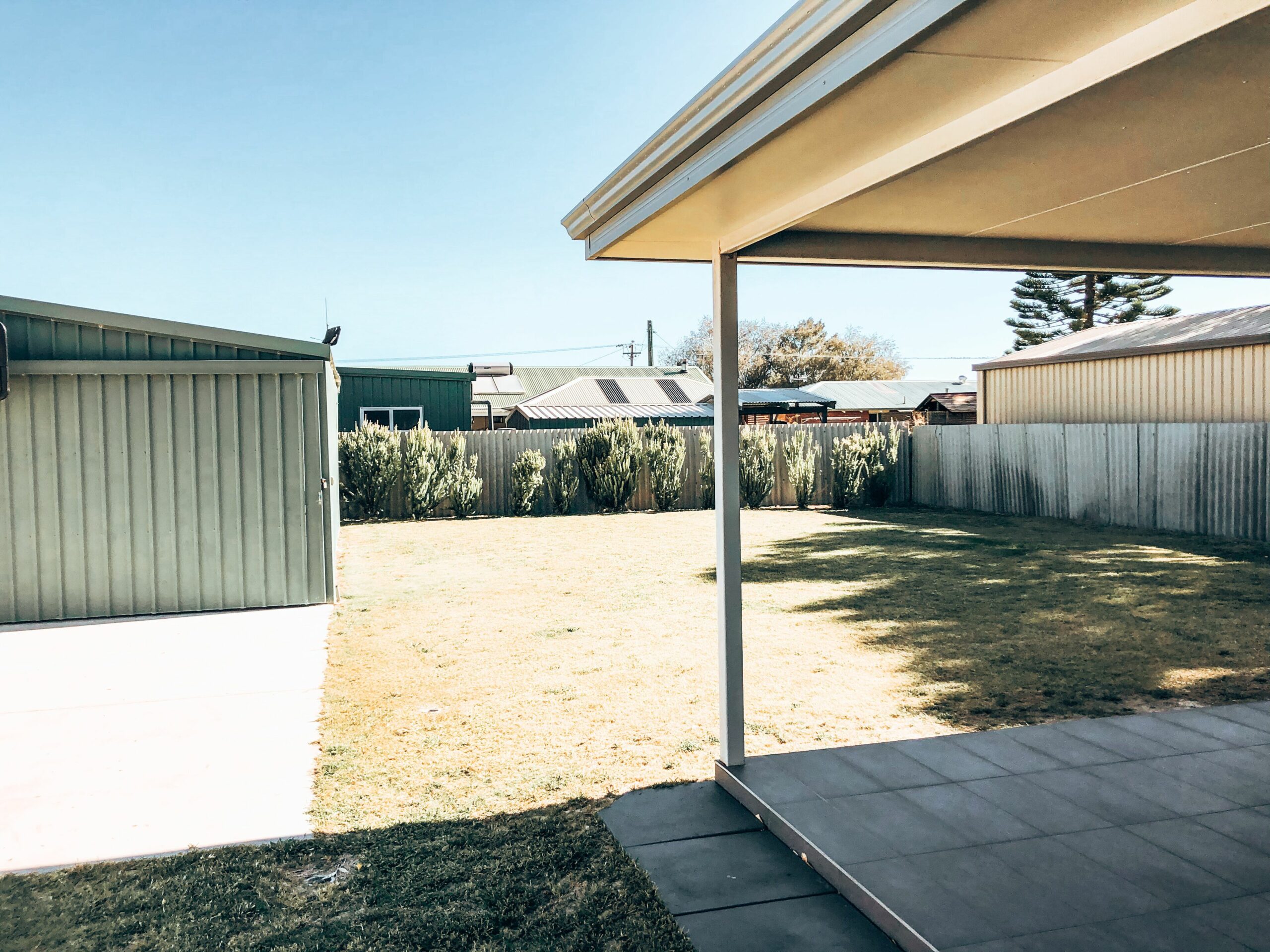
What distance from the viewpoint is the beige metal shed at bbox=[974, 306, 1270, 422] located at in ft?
39.1

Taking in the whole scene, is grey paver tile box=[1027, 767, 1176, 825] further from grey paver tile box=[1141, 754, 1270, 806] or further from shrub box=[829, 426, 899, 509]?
shrub box=[829, 426, 899, 509]

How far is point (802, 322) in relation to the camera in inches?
1777

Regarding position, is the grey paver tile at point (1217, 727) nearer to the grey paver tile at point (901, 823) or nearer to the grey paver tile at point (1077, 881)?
the grey paver tile at point (1077, 881)

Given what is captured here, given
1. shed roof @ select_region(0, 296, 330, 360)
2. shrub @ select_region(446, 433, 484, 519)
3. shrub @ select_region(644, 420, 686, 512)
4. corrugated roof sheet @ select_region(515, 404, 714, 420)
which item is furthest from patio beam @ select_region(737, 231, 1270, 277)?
corrugated roof sheet @ select_region(515, 404, 714, 420)

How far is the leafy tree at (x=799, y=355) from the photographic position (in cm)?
4494

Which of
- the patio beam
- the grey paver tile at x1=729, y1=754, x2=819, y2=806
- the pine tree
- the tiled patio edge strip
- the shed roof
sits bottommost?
the tiled patio edge strip

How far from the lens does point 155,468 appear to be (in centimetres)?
684

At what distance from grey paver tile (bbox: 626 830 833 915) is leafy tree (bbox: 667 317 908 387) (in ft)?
138

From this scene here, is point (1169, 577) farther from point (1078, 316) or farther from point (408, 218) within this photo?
point (408, 218)

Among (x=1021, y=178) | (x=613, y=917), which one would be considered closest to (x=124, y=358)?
(x=613, y=917)

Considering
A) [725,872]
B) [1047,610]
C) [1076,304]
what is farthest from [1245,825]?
[1076,304]

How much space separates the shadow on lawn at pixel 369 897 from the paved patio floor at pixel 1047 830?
0.63 meters

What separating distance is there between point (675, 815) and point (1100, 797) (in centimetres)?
145

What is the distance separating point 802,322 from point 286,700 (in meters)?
42.8
